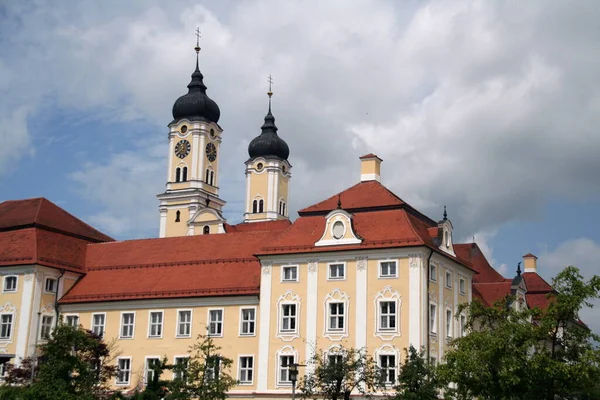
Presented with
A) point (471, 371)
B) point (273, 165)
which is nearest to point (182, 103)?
point (273, 165)

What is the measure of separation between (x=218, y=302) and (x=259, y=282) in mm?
2658

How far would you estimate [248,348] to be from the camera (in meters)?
51.2

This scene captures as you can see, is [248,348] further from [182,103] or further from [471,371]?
[182,103]

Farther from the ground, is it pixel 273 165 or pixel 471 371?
pixel 273 165

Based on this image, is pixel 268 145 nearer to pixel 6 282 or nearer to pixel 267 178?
pixel 267 178

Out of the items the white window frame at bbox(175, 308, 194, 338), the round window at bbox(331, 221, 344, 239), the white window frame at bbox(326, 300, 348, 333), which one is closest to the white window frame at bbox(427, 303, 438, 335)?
the white window frame at bbox(326, 300, 348, 333)

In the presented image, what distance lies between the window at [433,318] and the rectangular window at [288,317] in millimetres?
7294

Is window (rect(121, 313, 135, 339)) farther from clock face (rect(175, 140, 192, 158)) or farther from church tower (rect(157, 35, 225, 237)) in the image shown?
clock face (rect(175, 140, 192, 158))

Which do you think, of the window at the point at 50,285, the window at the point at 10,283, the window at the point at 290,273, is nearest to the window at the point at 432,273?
the window at the point at 290,273

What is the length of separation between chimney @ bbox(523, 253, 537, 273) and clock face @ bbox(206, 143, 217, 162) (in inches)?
1599

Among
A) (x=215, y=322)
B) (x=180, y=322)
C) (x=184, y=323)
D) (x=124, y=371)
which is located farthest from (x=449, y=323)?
(x=124, y=371)

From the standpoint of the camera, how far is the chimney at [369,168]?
54.9m

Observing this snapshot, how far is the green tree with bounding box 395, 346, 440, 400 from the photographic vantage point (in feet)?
129

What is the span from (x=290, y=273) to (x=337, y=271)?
2.85 metres
